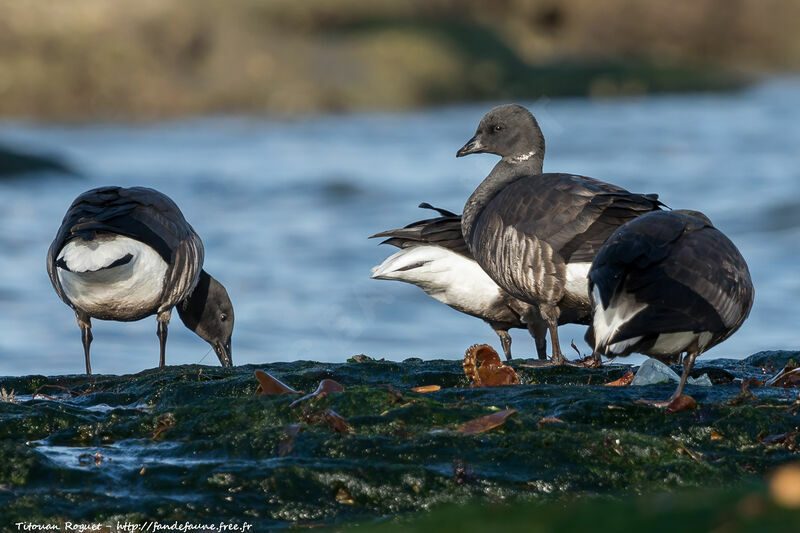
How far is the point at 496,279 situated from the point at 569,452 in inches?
128

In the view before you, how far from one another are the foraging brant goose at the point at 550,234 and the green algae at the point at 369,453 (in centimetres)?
175

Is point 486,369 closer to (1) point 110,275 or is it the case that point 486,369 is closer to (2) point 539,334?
(2) point 539,334

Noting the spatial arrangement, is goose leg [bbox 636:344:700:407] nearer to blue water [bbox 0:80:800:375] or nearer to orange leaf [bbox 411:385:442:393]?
orange leaf [bbox 411:385:442:393]

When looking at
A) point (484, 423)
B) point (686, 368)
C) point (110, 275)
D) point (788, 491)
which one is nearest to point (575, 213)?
point (686, 368)

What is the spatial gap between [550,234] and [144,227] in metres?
3.05

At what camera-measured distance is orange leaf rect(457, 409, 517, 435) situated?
483 cm

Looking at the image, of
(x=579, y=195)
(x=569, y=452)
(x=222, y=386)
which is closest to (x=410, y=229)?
(x=579, y=195)

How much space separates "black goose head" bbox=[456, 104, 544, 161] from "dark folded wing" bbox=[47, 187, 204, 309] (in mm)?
2373

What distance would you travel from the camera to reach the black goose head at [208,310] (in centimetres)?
1008

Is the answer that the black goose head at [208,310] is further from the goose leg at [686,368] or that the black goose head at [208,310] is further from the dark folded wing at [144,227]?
the goose leg at [686,368]

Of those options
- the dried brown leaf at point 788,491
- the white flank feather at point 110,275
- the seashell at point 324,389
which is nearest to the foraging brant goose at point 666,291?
the seashell at point 324,389

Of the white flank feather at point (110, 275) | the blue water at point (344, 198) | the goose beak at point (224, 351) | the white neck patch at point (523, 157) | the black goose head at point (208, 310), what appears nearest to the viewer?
the white flank feather at point (110, 275)

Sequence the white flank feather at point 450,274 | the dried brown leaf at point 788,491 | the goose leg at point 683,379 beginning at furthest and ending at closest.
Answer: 1. the white flank feather at point 450,274
2. the goose leg at point 683,379
3. the dried brown leaf at point 788,491

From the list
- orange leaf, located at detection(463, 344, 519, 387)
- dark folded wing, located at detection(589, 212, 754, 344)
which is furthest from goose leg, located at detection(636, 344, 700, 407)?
orange leaf, located at detection(463, 344, 519, 387)
